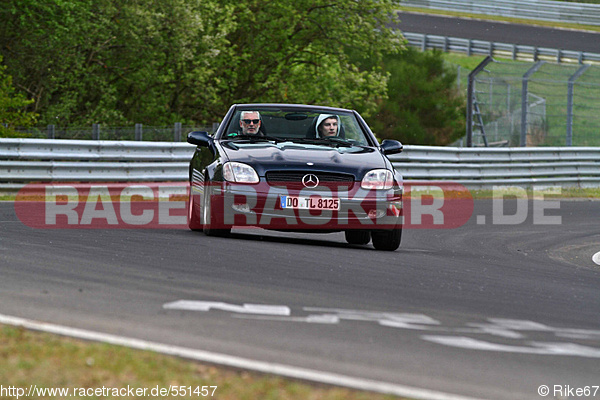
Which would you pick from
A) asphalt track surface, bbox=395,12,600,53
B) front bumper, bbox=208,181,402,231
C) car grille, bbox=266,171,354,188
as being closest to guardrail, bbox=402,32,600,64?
asphalt track surface, bbox=395,12,600,53

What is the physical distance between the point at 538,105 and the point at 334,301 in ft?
61.9

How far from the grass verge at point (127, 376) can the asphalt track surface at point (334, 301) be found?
0.34 m

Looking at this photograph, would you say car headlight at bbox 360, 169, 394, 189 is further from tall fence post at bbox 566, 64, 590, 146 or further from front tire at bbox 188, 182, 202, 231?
tall fence post at bbox 566, 64, 590, 146

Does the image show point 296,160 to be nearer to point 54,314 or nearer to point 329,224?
point 329,224

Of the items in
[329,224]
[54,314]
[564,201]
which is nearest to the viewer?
[54,314]

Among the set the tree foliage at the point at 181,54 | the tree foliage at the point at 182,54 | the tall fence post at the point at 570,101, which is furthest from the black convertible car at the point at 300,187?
the tree foliage at the point at 182,54

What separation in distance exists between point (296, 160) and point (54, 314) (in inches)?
170

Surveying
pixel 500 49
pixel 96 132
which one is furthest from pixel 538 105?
pixel 500 49

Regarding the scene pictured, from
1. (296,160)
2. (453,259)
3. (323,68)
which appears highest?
(323,68)

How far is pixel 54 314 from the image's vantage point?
5.50 metres

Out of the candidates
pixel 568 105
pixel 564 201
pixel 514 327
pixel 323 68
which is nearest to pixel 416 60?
pixel 323 68

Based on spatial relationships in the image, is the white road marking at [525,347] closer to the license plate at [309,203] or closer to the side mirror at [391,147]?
the license plate at [309,203]

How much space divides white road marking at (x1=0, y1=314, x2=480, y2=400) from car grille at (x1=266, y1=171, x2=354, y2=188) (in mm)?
4438

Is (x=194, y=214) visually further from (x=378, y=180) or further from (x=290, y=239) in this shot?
(x=378, y=180)
